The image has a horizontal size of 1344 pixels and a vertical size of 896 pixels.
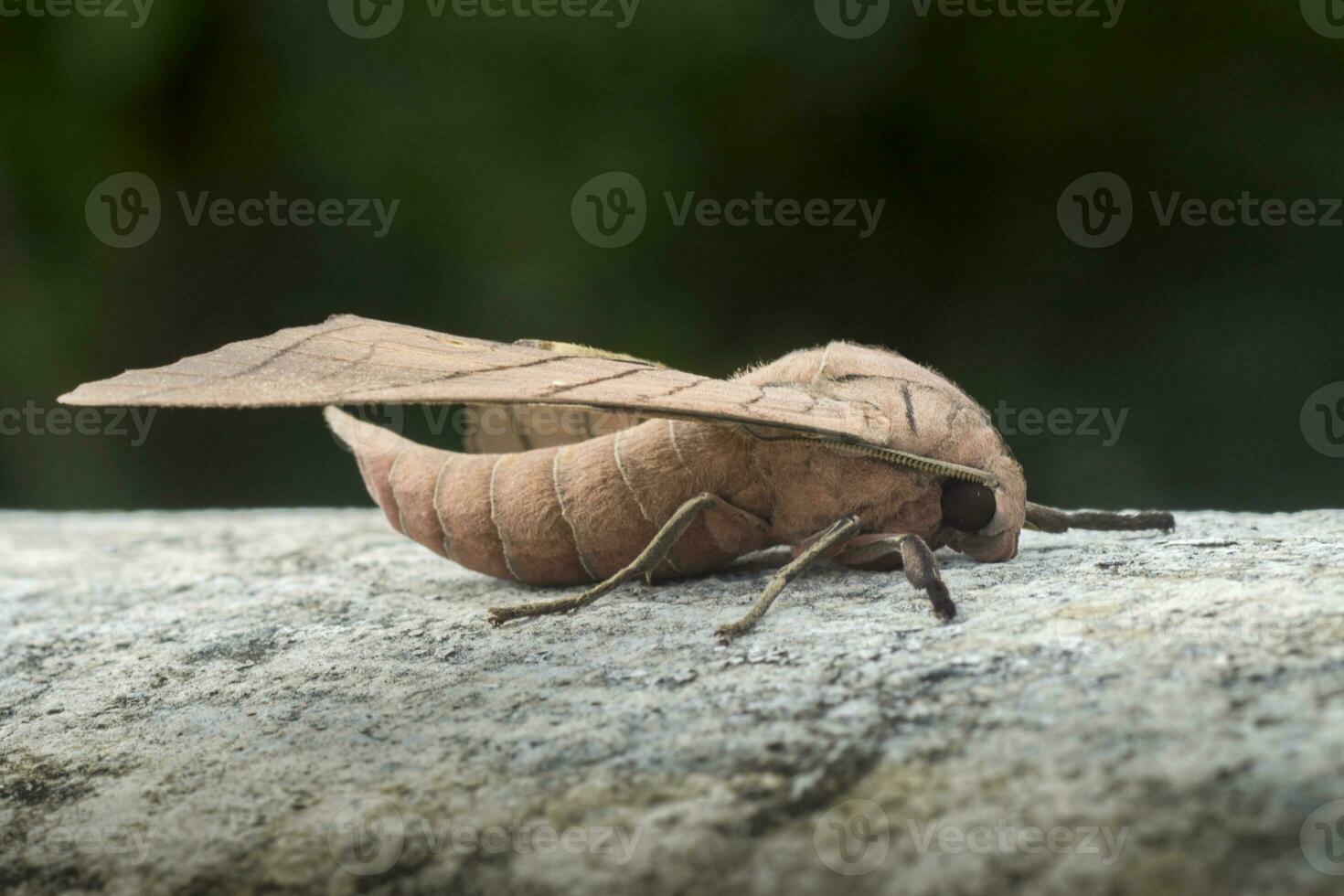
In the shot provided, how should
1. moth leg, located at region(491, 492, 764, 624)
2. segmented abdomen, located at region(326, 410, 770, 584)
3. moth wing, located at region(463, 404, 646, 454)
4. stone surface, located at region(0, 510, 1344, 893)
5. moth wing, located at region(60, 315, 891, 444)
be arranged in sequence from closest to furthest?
stone surface, located at region(0, 510, 1344, 893) → moth wing, located at region(60, 315, 891, 444) → moth leg, located at region(491, 492, 764, 624) → segmented abdomen, located at region(326, 410, 770, 584) → moth wing, located at region(463, 404, 646, 454)

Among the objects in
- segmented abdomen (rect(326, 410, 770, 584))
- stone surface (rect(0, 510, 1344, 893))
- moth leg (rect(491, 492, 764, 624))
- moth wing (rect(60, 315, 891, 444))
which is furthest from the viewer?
segmented abdomen (rect(326, 410, 770, 584))

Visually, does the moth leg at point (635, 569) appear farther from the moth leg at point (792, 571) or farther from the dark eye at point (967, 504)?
the dark eye at point (967, 504)

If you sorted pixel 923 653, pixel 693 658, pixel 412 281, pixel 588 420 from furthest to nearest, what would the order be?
pixel 412 281, pixel 588 420, pixel 693 658, pixel 923 653

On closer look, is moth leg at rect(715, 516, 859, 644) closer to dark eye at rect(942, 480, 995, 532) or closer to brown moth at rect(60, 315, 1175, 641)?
brown moth at rect(60, 315, 1175, 641)

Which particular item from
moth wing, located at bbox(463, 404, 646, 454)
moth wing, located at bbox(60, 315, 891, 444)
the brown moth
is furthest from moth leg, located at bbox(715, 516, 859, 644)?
moth wing, located at bbox(463, 404, 646, 454)

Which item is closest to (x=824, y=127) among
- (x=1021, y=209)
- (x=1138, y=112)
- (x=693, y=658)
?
(x=1021, y=209)

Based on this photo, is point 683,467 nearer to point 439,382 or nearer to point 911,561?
point 911,561

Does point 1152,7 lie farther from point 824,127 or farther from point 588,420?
point 588,420

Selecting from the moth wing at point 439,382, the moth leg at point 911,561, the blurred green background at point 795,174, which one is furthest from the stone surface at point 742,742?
the blurred green background at point 795,174
